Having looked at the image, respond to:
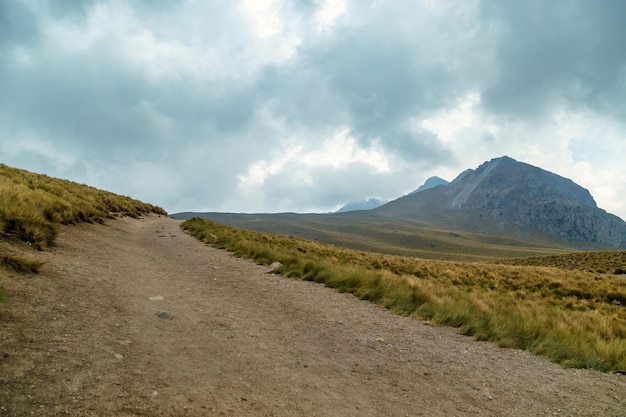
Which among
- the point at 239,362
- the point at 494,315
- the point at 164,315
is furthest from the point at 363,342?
the point at 494,315

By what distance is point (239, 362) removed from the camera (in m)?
5.09

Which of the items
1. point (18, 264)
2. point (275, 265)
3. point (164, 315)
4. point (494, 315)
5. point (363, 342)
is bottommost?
point (363, 342)

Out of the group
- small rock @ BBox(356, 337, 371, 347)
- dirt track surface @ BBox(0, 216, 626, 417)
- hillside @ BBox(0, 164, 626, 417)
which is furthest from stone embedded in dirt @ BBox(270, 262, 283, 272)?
small rock @ BBox(356, 337, 371, 347)

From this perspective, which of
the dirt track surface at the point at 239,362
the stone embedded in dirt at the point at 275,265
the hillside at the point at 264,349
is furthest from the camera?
the stone embedded in dirt at the point at 275,265

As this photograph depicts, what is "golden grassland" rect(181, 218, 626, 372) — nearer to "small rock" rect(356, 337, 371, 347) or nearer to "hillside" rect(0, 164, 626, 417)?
"hillside" rect(0, 164, 626, 417)

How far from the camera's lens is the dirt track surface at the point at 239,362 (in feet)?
12.3

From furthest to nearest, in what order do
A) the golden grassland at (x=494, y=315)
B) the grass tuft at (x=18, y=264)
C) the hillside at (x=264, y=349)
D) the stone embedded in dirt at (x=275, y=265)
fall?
the stone embedded in dirt at (x=275, y=265), the golden grassland at (x=494, y=315), the grass tuft at (x=18, y=264), the hillside at (x=264, y=349)

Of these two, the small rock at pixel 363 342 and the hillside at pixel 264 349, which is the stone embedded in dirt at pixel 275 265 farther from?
the small rock at pixel 363 342

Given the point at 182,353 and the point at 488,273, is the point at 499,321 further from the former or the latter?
the point at 488,273

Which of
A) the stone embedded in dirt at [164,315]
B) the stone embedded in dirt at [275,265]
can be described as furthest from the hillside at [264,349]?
the stone embedded in dirt at [275,265]

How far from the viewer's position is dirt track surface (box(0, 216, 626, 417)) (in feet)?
12.3

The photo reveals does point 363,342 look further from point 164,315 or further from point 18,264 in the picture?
point 18,264

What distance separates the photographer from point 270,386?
450cm

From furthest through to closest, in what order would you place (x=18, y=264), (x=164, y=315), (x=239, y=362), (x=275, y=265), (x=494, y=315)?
(x=275, y=265), (x=494, y=315), (x=18, y=264), (x=164, y=315), (x=239, y=362)
